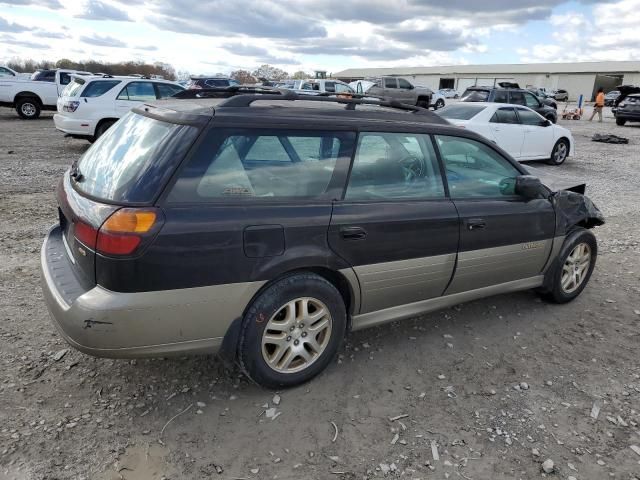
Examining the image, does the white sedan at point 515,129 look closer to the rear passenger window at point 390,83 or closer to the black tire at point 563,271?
the black tire at point 563,271

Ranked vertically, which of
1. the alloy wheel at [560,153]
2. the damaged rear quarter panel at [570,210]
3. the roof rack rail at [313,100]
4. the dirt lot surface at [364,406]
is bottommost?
the dirt lot surface at [364,406]

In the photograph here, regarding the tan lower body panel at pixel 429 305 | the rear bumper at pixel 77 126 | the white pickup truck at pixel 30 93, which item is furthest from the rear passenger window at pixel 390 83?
the tan lower body panel at pixel 429 305

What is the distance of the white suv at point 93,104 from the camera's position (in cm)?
1040

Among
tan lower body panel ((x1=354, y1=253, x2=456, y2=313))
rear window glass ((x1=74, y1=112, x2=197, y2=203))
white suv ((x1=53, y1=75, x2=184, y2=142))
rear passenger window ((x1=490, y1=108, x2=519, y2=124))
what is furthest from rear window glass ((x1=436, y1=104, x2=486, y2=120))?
rear window glass ((x1=74, y1=112, x2=197, y2=203))

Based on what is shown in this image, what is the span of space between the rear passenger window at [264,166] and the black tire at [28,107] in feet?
60.7

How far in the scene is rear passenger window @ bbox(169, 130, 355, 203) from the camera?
2.58m

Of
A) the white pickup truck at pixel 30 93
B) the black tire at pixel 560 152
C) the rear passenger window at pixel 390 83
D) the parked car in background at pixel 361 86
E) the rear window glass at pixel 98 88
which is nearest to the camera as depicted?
the rear window glass at pixel 98 88

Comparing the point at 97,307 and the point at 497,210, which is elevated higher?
the point at 497,210

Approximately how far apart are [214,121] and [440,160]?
1.59 meters

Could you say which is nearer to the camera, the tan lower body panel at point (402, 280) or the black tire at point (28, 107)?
the tan lower body panel at point (402, 280)

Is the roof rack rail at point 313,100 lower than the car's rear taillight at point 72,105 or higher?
higher

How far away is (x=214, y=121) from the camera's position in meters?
2.65

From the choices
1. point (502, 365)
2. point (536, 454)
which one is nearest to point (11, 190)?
point (502, 365)

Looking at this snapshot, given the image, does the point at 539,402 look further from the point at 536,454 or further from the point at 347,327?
the point at 347,327
